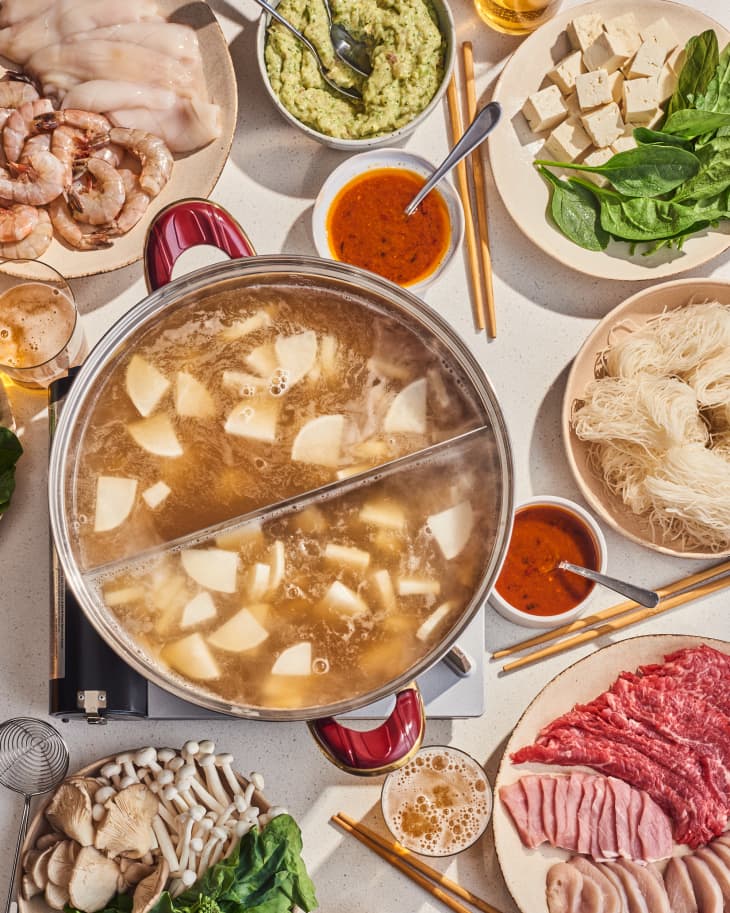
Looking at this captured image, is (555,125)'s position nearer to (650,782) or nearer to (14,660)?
(650,782)

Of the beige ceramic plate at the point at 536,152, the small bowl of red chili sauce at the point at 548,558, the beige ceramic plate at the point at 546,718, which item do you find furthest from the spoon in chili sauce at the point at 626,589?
the beige ceramic plate at the point at 536,152

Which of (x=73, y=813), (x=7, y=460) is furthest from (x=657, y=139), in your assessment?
(x=73, y=813)

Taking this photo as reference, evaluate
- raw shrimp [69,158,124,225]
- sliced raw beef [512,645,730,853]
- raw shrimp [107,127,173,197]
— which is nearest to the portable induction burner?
sliced raw beef [512,645,730,853]

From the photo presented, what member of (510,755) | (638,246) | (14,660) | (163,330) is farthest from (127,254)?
(510,755)

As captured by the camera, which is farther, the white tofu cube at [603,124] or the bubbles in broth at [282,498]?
the white tofu cube at [603,124]

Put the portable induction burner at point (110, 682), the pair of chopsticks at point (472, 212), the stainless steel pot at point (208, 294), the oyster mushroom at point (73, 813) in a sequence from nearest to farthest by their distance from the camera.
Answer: the stainless steel pot at point (208, 294)
the portable induction burner at point (110, 682)
the oyster mushroom at point (73, 813)
the pair of chopsticks at point (472, 212)

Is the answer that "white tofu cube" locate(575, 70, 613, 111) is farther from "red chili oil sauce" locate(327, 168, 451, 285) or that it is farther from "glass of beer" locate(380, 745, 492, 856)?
"glass of beer" locate(380, 745, 492, 856)

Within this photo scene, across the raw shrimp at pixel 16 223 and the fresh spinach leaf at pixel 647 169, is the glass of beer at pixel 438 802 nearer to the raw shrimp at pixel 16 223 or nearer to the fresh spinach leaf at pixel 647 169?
the fresh spinach leaf at pixel 647 169
